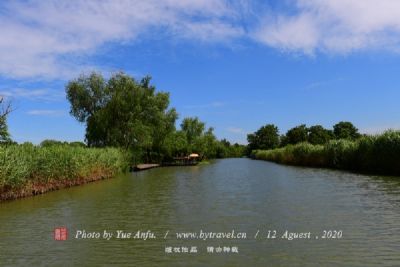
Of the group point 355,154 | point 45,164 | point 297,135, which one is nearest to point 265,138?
point 297,135

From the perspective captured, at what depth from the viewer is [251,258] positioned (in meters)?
10.2

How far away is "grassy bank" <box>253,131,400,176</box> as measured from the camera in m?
36.5

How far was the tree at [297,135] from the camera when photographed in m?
136

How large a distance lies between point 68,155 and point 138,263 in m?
23.4

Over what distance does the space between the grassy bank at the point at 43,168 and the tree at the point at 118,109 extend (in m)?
19.3

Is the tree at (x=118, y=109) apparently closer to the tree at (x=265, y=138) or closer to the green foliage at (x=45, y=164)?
the green foliage at (x=45, y=164)

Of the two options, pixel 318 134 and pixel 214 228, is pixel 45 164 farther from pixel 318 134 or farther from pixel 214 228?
pixel 318 134

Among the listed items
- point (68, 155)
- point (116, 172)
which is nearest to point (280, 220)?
point (68, 155)

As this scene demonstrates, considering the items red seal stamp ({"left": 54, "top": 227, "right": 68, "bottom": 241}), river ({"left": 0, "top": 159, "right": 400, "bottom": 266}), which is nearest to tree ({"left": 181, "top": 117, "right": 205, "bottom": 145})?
river ({"left": 0, "top": 159, "right": 400, "bottom": 266})

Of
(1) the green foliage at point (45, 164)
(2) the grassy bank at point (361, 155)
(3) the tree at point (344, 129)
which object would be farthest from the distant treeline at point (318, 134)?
(1) the green foliage at point (45, 164)

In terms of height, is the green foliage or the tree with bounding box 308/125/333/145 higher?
the tree with bounding box 308/125/333/145

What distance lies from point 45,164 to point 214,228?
17.3m

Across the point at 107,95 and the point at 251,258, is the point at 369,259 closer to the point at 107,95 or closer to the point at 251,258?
the point at 251,258

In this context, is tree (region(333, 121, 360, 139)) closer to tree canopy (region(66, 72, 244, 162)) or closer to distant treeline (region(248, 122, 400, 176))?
distant treeline (region(248, 122, 400, 176))
